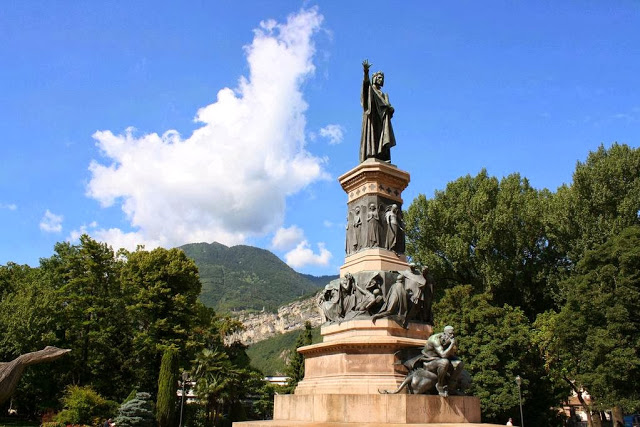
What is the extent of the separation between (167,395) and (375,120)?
2143 cm

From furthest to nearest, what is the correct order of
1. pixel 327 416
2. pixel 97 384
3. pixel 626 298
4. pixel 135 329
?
pixel 135 329 < pixel 97 384 < pixel 626 298 < pixel 327 416

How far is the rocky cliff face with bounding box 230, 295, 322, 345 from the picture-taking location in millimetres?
133125

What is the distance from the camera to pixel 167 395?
29062mm

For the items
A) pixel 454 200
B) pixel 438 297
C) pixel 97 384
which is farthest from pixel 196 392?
pixel 454 200

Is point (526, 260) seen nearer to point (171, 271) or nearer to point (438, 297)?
point (438, 297)

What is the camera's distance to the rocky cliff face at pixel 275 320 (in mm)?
133125

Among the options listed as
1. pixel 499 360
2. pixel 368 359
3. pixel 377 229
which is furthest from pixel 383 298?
pixel 499 360

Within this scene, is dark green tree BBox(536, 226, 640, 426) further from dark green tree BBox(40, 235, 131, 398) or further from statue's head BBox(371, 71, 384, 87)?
dark green tree BBox(40, 235, 131, 398)

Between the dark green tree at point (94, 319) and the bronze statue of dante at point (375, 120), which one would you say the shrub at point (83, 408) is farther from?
the bronze statue of dante at point (375, 120)

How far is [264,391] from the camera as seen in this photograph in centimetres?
3825

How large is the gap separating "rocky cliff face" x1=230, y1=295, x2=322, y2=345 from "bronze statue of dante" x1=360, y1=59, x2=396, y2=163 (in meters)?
119

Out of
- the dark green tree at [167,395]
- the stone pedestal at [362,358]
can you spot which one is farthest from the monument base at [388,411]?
the dark green tree at [167,395]

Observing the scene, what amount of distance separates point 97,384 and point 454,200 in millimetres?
25103

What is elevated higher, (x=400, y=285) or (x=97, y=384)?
(x=400, y=285)
